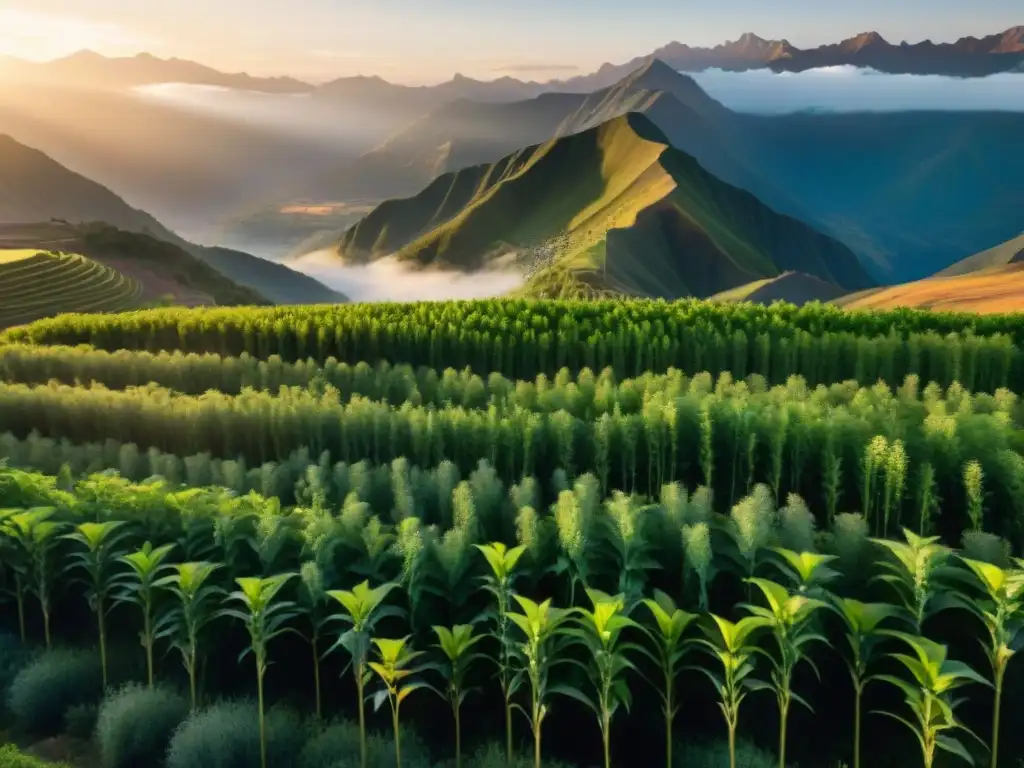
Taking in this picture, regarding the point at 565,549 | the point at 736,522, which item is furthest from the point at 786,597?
the point at 565,549

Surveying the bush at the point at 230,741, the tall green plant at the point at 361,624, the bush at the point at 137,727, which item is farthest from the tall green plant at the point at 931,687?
the bush at the point at 137,727

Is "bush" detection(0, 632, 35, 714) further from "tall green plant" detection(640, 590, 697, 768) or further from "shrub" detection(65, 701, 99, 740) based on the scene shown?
"tall green plant" detection(640, 590, 697, 768)

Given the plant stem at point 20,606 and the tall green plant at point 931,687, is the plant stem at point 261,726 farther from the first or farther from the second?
the tall green plant at point 931,687

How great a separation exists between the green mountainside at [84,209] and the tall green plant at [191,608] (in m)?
153

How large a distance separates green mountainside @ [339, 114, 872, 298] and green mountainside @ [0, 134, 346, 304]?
24.7 m

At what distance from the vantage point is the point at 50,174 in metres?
173

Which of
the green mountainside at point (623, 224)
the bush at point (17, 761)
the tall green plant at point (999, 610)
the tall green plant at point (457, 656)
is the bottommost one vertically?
the bush at point (17, 761)

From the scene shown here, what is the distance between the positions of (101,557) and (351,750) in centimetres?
268

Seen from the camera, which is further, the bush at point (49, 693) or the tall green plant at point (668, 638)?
the bush at point (49, 693)

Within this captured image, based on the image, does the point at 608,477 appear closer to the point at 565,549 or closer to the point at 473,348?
the point at 565,549

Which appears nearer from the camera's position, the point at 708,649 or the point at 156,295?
the point at 708,649

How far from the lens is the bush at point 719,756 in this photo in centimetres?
528

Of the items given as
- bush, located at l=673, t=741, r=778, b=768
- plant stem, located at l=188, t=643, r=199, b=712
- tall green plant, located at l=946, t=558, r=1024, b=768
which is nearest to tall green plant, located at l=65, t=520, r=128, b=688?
plant stem, located at l=188, t=643, r=199, b=712

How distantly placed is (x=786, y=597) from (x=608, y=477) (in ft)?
15.9
